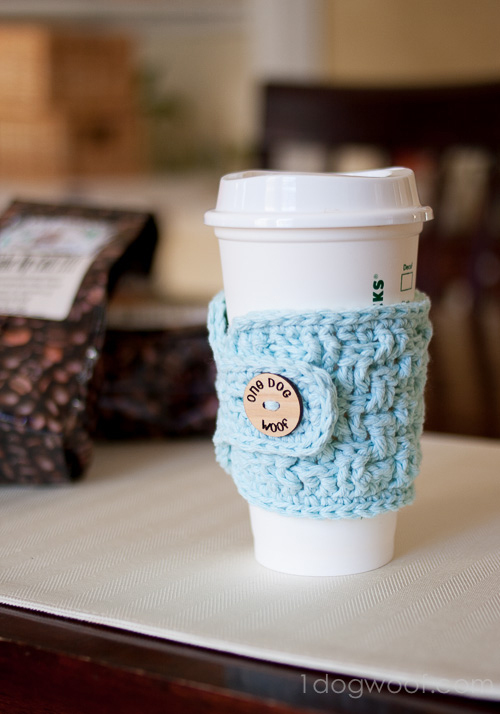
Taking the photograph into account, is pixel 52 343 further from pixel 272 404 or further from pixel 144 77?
pixel 144 77

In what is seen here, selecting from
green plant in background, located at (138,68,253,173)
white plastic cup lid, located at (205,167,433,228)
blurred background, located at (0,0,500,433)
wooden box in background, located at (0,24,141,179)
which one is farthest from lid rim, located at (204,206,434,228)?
green plant in background, located at (138,68,253,173)

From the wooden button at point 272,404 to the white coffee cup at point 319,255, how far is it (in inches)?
1.7

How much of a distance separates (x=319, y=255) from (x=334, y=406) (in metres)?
0.08

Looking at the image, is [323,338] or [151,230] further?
[151,230]

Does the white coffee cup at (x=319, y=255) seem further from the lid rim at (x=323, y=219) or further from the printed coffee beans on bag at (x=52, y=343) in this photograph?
the printed coffee beans on bag at (x=52, y=343)

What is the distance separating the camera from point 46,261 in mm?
669

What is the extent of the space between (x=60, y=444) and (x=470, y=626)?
335 mm

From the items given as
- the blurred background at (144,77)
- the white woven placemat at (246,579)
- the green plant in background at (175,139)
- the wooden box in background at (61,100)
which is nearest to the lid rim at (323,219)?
→ the white woven placemat at (246,579)

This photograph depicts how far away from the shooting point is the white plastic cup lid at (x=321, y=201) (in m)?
0.41

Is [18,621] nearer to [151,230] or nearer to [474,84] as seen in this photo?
[151,230]

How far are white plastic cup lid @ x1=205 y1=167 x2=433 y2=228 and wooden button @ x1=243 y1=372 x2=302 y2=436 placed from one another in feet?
0.28

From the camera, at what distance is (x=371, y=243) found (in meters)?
0.43

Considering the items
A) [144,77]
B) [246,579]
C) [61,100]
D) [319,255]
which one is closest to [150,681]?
[246,579]

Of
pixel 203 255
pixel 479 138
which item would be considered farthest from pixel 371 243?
pixel 203 255
